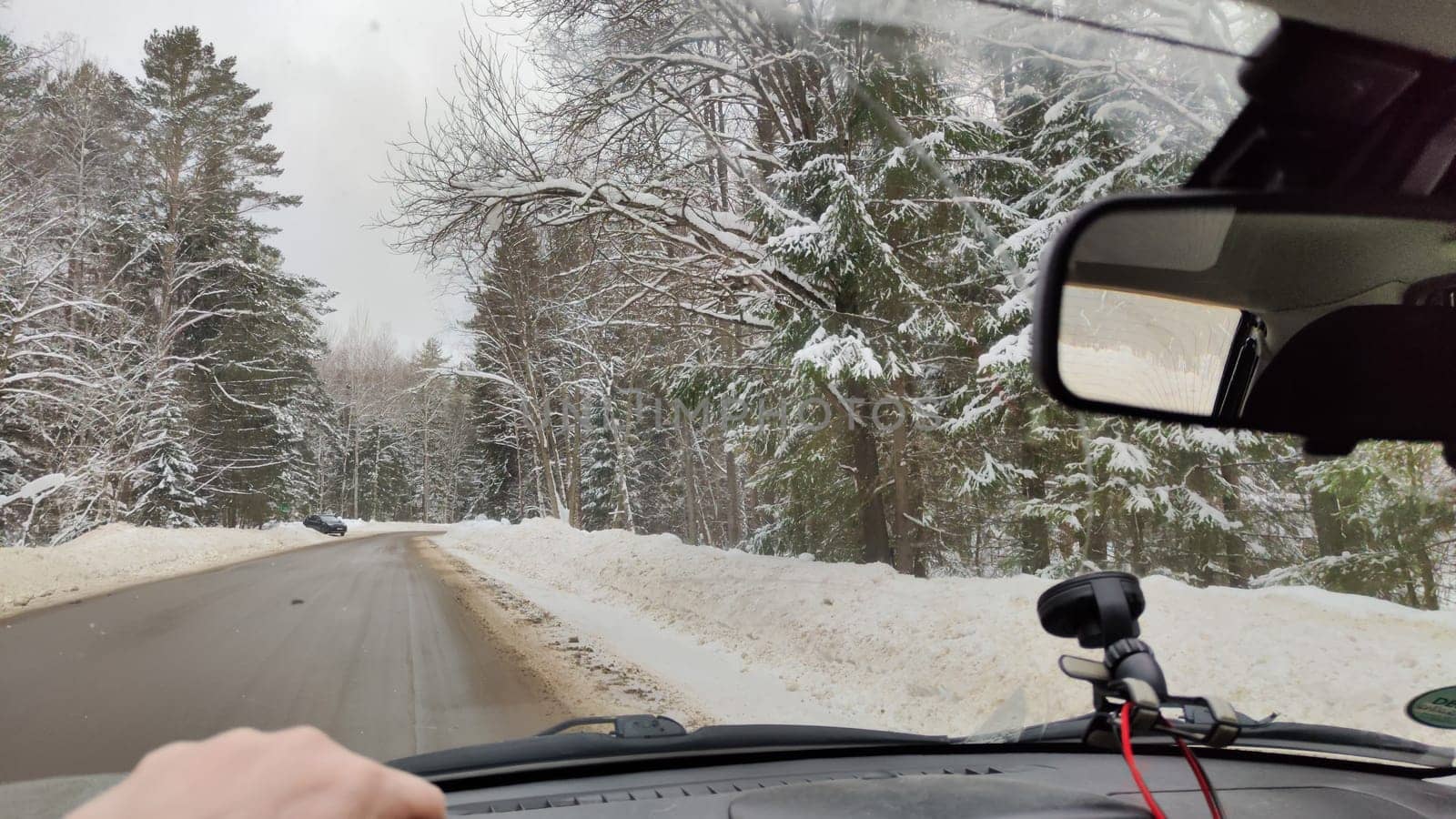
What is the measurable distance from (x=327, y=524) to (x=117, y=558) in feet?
10.9

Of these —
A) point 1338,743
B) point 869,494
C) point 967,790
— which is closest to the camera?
point 967,790

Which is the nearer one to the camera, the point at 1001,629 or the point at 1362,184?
the point at 1362,184

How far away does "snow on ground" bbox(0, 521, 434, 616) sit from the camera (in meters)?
6.94

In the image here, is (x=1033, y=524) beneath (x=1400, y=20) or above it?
beneath

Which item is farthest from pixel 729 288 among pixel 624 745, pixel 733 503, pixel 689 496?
pixel 689 496

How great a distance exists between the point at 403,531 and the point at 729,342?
831cm

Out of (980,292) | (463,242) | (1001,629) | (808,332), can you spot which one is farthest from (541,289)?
(1001,629)

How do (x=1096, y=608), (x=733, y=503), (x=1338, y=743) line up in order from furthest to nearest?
(x=733, y=503), (x=1338, y=743), (x=1096, y=608)

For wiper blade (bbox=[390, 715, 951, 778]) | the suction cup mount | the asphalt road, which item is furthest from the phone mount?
the asphalt road

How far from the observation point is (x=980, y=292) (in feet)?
31.9

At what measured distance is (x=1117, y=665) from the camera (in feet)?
4.67

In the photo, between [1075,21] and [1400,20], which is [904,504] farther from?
[1400,20]

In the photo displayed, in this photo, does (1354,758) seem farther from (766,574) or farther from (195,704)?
(766,574)

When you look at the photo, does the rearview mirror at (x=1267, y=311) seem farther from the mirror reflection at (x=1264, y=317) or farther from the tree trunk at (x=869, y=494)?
the tree trunk at (x=869, y=494)
